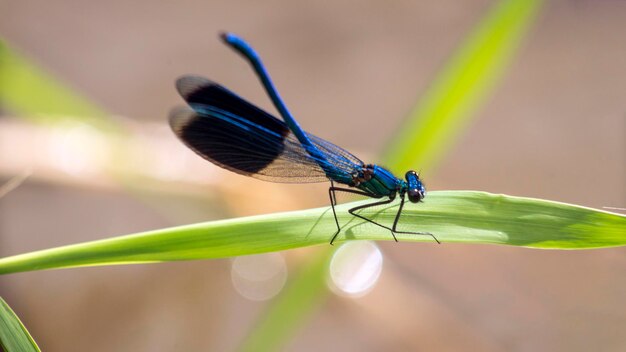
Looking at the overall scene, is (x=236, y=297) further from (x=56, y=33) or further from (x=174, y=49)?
(x=56, y=33)

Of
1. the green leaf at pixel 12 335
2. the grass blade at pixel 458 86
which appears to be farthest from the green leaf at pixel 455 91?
the green leaf at pixel 12 335

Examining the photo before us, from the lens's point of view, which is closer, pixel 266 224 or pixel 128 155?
pixel 266 224

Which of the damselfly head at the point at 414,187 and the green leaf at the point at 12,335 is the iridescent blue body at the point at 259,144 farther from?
the green leaf at the point at 12,335

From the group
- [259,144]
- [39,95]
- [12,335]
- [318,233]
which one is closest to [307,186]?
[259,144]

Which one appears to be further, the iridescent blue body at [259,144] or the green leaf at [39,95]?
the green leaf at [39,95]

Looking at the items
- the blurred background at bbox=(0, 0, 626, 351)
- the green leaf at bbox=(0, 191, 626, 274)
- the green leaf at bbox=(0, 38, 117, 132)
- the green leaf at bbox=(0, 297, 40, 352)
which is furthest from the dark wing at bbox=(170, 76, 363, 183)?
the green leaf at bbox=(0, 297, 40, 352)

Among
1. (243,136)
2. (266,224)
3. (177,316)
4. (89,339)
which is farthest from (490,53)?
(89,339)

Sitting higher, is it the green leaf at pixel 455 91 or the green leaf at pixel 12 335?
the green leaf at pixel 455 91

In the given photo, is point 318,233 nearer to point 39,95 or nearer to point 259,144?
point 259,144
